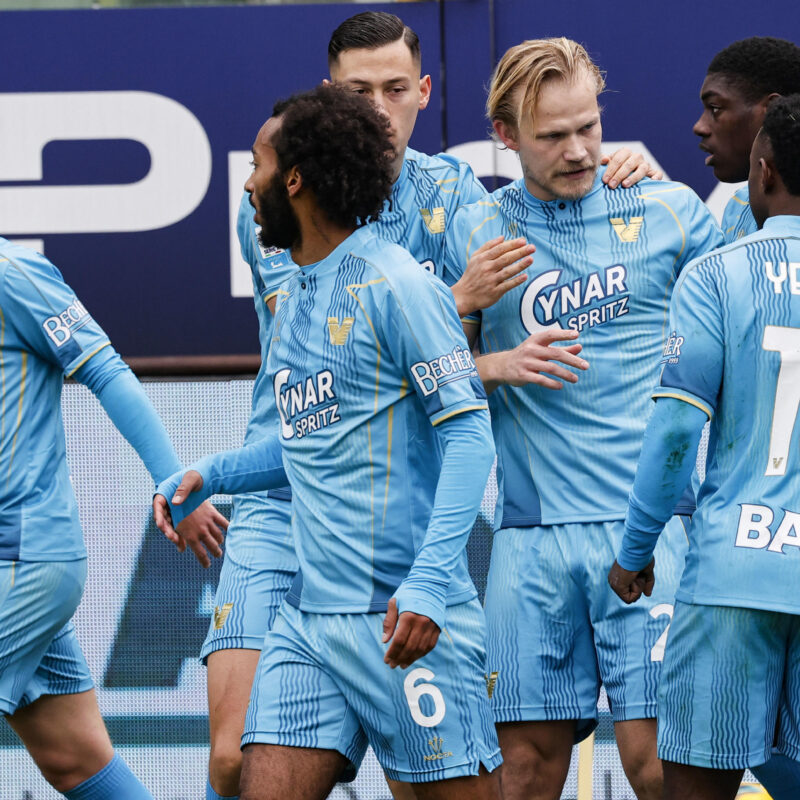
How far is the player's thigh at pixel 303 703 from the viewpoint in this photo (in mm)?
3043

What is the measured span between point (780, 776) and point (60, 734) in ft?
6.43

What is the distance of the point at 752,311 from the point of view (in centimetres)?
302

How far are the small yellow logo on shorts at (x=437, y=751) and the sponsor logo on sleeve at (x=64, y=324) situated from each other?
1491 mm

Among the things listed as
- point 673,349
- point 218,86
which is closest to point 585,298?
point 673,349

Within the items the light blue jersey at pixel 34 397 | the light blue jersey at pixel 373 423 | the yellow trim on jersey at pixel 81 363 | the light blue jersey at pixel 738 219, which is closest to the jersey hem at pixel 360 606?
the light blue jersey at pixel 373 423

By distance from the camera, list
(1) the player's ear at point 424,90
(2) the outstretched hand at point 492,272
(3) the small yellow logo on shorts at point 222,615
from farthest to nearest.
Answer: (1) the player's ear at point 424,90, (3) the small yellow logo on shorts at point 222,615, (2) the outstretched hand at point 492,272

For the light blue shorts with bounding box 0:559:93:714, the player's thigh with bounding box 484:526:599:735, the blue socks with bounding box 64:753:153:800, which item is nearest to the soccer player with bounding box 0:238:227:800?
the light blue shorts with bounding box 0:559:93:714

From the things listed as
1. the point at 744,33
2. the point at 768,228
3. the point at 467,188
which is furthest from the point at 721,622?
the point at 744,33

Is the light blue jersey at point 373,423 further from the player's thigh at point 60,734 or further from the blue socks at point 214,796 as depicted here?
the player's thigh at point 60,734

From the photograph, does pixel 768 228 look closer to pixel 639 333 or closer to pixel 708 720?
pixel 639 333

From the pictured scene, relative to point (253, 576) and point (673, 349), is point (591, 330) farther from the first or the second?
point (253, 576)

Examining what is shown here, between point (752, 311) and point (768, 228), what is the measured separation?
0.21m

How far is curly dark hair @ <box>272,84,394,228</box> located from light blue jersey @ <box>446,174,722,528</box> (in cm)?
66

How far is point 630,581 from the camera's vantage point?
3312 millimetres
